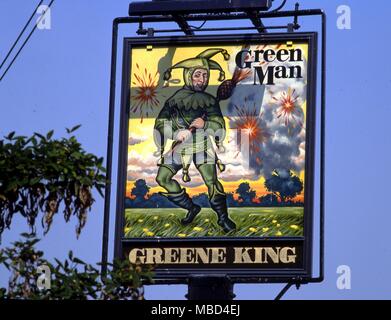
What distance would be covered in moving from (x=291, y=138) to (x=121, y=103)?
11.1 feet

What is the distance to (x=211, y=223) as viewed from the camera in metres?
24.4

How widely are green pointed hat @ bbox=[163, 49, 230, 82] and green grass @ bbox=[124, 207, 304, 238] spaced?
2677 millimetres

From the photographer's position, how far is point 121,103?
25281 millimetres

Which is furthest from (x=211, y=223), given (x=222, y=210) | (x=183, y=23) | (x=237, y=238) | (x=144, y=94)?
(x=183, y=23)

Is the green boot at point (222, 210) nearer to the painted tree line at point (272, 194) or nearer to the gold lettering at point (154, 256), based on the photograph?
the painted tree line at point (272, 194)

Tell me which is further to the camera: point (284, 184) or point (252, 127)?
point (252, 127)

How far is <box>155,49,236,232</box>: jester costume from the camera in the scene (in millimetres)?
24516

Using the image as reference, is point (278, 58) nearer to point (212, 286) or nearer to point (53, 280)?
point (212, 286)

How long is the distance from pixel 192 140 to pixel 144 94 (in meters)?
1.36

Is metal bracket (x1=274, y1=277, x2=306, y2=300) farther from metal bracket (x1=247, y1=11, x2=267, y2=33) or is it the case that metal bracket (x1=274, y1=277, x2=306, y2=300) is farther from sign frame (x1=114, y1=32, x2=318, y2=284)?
metal bracket (x1=247, y1=11, x2=267, y2=33)

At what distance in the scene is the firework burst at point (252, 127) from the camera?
2442 cm

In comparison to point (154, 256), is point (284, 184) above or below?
above

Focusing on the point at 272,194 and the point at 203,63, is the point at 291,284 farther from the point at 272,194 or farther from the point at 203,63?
the point at 203,63

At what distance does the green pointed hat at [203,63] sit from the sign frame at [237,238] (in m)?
0.19
